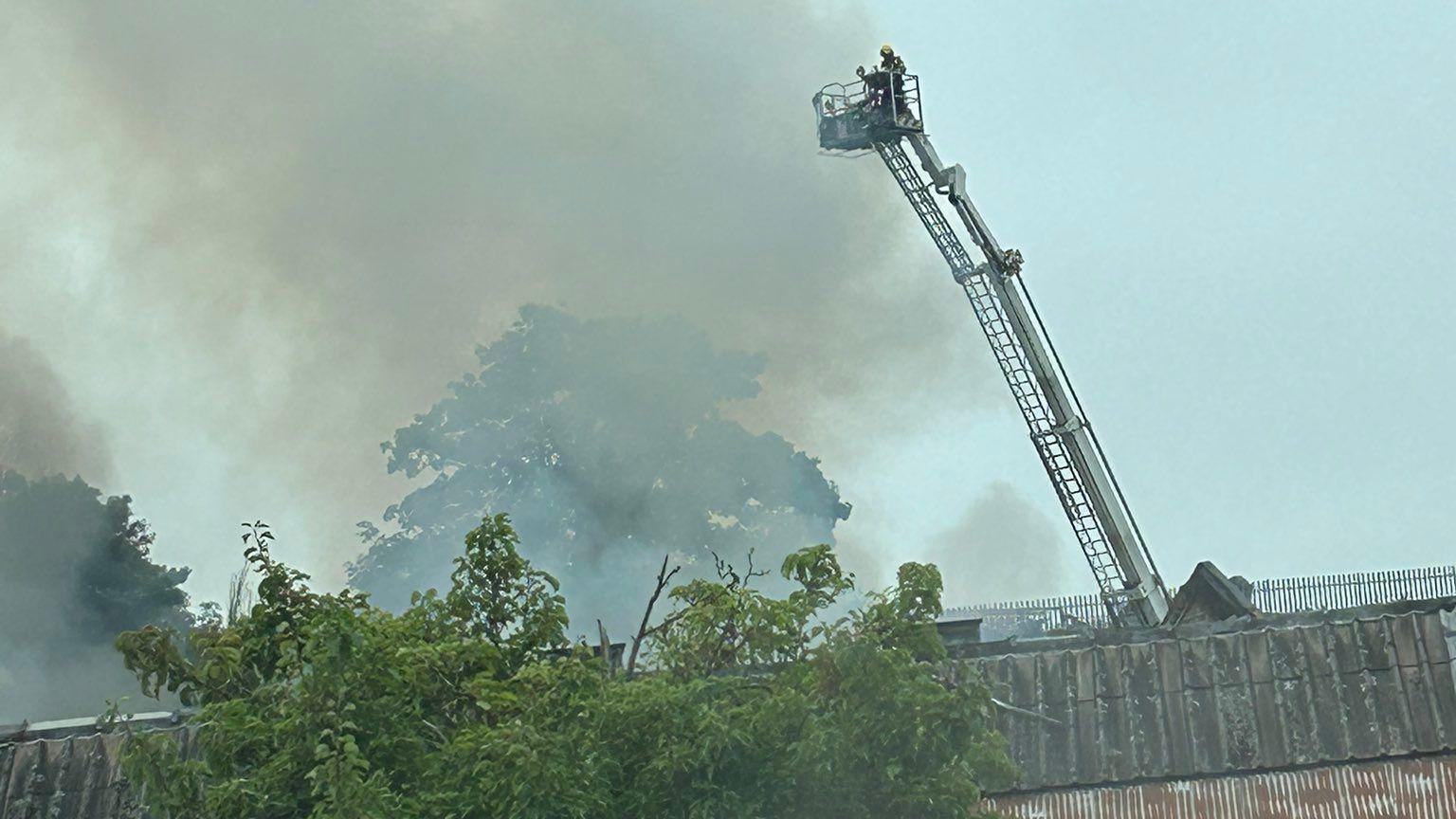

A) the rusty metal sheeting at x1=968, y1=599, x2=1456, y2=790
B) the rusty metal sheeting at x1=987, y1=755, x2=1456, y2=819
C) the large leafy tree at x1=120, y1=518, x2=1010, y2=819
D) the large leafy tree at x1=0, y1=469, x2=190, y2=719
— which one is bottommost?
the large leafy tree at x1=120, y1=518, x2=1010, y2=819

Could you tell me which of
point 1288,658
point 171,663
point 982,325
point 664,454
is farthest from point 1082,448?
point 664,454

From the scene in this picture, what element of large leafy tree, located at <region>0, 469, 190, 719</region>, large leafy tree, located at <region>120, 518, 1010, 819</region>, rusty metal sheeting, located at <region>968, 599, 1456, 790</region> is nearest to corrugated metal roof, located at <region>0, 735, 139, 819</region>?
large leafy tree, located at <region>120, 518, 1010, 819</region>

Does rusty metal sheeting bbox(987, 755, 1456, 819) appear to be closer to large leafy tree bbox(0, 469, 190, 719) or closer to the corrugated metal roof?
the corrugated metal roof

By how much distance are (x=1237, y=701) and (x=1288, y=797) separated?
1174 mm

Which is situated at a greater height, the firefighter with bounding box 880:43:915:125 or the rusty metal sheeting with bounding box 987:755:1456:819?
the firefighter with bounding box 880:43:915:125

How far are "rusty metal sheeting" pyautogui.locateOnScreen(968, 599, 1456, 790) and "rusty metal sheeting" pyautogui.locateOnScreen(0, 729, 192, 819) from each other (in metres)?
10.3

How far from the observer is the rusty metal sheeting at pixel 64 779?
21562mm

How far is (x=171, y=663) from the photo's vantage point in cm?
1405

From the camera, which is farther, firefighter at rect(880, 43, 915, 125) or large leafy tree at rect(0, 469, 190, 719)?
large leafy tree at rect(0, 469, 190, 719)

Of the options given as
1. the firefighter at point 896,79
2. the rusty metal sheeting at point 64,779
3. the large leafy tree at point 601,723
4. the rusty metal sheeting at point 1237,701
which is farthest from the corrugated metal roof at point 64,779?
the firefighter at point 896,79

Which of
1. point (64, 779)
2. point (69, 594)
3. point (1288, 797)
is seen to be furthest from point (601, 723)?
point (69, 594)

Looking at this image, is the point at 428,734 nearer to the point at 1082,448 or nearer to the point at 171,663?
the point at 171,663

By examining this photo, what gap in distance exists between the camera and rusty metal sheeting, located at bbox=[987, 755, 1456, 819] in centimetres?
1823

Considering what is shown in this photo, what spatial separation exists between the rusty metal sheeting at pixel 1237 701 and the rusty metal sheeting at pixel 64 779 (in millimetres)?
10275
